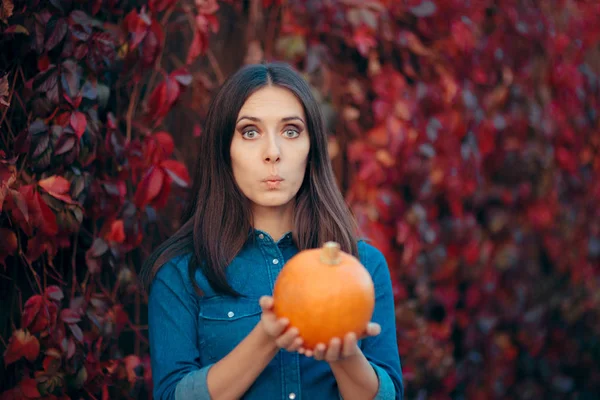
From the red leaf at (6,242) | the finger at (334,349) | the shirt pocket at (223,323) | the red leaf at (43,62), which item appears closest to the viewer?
the finger at (334,349)

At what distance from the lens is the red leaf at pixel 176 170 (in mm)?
2561

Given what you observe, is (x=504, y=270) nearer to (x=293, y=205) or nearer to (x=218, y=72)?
(x=218, y=72)

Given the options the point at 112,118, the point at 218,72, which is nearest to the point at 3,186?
the point at 112,118

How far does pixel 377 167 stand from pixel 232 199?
54.1 inches

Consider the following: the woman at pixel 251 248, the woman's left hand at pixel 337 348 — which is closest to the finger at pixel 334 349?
the woman's left hand at pixel 337 348

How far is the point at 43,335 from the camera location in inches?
90.6

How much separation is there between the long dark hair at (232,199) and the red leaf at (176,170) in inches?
17.5

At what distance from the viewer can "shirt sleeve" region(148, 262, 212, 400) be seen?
70.6 inches

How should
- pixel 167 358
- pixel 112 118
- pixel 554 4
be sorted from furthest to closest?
pixel 554 4, pixel 112 118, pixel 167 358

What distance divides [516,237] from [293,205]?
227 cm

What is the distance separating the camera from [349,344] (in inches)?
63.1

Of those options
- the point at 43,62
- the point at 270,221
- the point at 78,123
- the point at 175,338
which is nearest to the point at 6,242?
the point at 78,123

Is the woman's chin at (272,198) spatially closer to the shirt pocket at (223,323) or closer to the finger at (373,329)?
the shirt pocket at (223,323)

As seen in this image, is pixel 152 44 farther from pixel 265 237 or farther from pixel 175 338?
pixel 175 338
